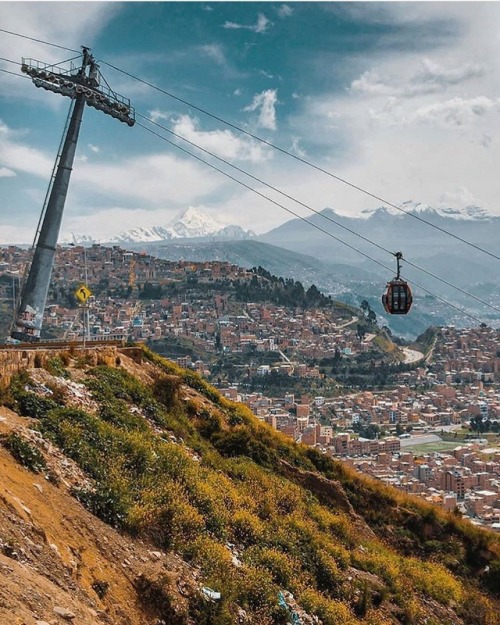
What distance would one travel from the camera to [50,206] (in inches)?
707

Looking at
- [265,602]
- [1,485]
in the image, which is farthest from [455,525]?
[1,485]

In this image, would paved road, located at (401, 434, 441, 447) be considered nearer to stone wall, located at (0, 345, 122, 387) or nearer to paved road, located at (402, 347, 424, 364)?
paved road, located at (402, 347, 424, 364)

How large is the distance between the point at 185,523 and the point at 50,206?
40.6 ft

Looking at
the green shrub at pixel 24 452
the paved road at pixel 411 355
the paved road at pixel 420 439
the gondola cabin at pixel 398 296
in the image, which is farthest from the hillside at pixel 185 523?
the paved road at pixel 411 355

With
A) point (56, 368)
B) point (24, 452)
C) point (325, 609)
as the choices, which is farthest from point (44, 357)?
point (325, 609)

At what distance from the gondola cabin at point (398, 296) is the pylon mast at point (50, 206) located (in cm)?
904

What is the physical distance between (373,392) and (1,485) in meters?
102

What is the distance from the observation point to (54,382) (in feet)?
34.1

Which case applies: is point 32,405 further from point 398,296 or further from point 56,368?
point 398,296

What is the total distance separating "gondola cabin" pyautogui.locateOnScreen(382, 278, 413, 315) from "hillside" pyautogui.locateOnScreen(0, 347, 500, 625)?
12.8ft

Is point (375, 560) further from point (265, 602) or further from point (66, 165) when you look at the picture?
point (66, 165)

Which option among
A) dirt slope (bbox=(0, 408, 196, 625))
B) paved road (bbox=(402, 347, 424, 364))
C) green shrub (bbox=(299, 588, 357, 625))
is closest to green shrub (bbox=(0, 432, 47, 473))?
dirt slope (bbox=(0, 408, 196, 625))

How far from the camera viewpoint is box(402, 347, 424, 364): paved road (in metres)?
130

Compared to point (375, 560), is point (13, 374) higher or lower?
higher
